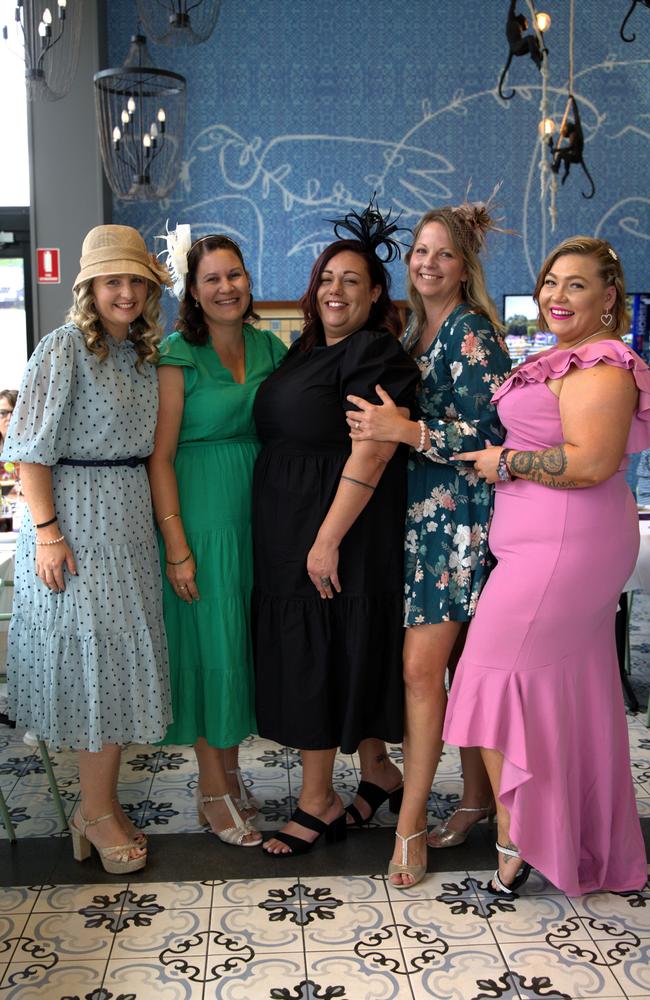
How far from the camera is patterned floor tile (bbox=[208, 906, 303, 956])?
2.30 m

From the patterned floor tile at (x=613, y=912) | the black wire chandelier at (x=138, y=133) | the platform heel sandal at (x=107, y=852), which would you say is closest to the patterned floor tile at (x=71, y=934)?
the platform heel sandal at (x=107, y=852)

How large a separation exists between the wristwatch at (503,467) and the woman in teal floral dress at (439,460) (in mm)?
99

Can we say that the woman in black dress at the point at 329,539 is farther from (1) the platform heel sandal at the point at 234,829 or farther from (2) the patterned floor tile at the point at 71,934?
(2) the patterned floor tile at the point at 71,934

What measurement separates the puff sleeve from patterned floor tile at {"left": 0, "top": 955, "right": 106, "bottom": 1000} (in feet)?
4.76

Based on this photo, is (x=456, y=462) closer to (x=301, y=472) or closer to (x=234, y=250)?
(x=301, y=472)

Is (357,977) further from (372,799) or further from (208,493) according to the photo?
(208,493)

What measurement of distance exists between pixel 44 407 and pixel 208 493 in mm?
492

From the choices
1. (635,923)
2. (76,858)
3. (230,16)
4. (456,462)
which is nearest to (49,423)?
(456,462)

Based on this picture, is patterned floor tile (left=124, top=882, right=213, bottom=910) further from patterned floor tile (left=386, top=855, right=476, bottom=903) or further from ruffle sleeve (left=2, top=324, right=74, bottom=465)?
ruffle sleeve (left=2, top=324, right=74, bottom=465)

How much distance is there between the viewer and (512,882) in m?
2.50

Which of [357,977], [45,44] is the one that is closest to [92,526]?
Result: [357,977]

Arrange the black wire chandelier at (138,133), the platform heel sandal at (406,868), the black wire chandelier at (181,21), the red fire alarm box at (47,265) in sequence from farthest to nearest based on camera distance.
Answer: the red fire alarm box at (47,265) → the black wire chandelier at (138,133) → the black wire chandelier at (181,21) → the platform heel sandal at (406,868)

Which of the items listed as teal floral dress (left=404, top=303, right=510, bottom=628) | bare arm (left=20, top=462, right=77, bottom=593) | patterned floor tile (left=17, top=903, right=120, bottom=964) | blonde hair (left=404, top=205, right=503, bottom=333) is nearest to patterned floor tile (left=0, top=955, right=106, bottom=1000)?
patterned floor tile (left=17, top=903, right=120, bottom=964)

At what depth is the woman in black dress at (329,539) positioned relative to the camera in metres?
2.53
